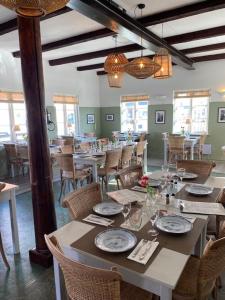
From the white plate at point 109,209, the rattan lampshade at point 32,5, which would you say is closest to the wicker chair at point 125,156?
the white plate at point 109,209

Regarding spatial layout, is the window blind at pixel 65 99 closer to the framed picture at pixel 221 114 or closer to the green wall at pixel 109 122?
the green wall at pixel 109 122

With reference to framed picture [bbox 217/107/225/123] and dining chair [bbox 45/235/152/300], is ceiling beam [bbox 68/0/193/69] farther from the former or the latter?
framed picture [bbox 217/107/225/123]

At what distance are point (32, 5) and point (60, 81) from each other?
641 cm

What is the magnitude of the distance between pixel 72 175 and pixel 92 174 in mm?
351

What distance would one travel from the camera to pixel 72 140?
6.66m

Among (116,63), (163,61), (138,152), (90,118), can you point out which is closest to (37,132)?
(116,63)

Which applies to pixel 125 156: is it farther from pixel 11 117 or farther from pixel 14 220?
pixel 11 117

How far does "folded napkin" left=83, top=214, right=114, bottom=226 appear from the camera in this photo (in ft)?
5.48

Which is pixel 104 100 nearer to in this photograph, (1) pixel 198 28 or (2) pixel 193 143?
(2) pixel 193 143

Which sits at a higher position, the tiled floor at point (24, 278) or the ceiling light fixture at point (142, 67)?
the ceiling light fixture at point (142, 67)

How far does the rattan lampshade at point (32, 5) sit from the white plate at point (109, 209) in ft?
4.58

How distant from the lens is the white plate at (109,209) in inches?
71.1

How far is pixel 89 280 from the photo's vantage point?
1.13 m

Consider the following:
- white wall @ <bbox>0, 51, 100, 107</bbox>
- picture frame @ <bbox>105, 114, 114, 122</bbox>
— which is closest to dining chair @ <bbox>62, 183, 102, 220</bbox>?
white wall @ <bbox>0, 51, 100, 107</bbox>
